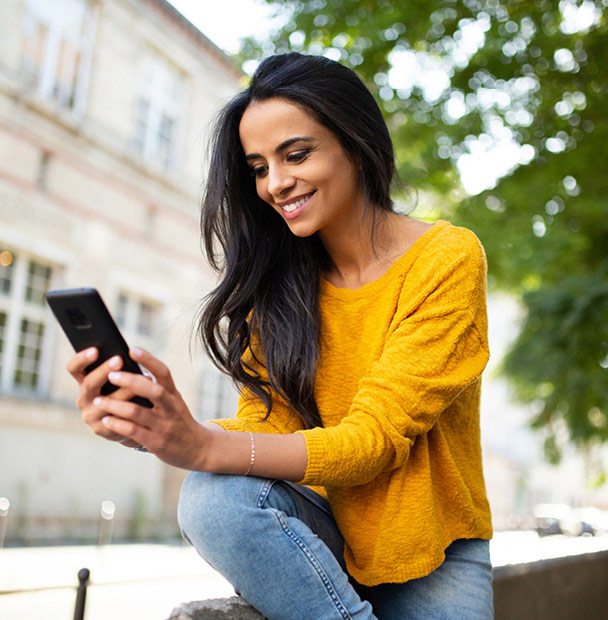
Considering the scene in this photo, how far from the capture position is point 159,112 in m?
12.5

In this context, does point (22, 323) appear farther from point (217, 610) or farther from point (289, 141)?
point (217, 610)

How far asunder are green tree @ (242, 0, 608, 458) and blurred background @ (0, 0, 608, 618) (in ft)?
0.06

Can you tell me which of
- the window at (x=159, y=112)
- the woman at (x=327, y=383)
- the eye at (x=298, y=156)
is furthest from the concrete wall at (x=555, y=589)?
the window at (x=159, y=112)

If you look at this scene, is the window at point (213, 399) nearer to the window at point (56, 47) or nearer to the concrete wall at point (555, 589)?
the window at point (56, 47)

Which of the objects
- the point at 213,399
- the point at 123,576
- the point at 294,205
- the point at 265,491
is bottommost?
the point at 123,576

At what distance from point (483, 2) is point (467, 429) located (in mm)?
5446

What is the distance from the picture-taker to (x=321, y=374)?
1.74 metres

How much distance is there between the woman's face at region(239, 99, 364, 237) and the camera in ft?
5.42

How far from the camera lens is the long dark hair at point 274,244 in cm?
169

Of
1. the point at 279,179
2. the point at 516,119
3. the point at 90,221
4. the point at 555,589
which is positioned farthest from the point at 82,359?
the point at 90,221

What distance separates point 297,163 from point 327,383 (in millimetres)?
528

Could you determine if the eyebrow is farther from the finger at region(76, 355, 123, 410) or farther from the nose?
the finger at region(76, 355, 123, 410)

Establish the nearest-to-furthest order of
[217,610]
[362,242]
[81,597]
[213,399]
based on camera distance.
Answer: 1. [217,610]
2. [81,597]
3. [362,242]
4. [213,399]

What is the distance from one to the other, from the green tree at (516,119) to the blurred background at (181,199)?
20 millimetres
